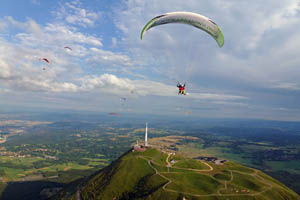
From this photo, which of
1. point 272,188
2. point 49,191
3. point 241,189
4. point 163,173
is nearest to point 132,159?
point 163,173

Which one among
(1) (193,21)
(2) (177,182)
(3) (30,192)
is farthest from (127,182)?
(3) (30,192)

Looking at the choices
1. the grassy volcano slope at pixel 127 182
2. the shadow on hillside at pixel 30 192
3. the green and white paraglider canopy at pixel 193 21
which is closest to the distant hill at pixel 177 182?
the grassy volcano slope at pixel 127 182

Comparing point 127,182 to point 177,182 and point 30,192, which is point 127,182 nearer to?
point 177,182

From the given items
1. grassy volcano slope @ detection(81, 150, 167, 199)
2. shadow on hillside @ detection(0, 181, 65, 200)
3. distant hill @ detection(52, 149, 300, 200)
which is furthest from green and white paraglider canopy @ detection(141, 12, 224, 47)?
shadow on hillside @ detection(0, 181, 65, 200)

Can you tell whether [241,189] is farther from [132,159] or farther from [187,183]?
[132,159]

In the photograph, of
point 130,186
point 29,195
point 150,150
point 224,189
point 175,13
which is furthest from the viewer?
point 29,195

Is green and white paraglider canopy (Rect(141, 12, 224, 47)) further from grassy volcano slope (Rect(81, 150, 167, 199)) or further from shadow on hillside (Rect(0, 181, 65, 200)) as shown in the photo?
shadow on hillside (Rect(0, 181, 65, 200))

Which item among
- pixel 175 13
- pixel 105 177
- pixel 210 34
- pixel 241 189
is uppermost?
pixel 175 13
